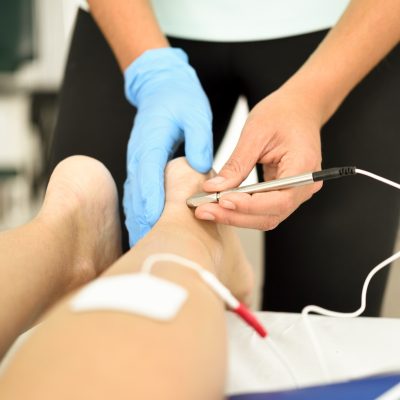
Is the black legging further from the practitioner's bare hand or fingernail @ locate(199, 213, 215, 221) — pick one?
fingernail @ locate(199, 213, 215, 221)

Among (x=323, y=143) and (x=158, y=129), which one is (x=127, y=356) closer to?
(x=158, y=129)

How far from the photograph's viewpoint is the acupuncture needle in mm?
663

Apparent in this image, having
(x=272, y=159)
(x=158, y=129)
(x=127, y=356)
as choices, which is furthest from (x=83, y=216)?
(x=127, y=356)

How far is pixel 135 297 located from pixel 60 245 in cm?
37

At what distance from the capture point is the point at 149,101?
0.94m

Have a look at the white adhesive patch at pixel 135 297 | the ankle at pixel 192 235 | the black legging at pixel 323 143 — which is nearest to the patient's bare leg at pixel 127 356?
the white adhesive patch at pixel 135 297

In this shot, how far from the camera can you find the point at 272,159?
83cm

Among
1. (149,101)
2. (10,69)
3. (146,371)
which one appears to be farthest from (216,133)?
(10,69)

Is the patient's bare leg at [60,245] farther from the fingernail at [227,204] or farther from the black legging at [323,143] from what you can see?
the fingernail at [227,204]

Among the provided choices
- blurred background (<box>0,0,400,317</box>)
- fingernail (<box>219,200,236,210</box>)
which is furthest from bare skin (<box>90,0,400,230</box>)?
blurred background (<box>0,0,400,317</box>)

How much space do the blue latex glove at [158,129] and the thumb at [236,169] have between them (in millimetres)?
90

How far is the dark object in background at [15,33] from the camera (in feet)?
6.82

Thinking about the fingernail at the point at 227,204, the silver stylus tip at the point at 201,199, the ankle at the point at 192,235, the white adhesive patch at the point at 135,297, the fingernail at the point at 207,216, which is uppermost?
the silver stylus tip at the point at 201,199

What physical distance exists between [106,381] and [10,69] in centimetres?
204
